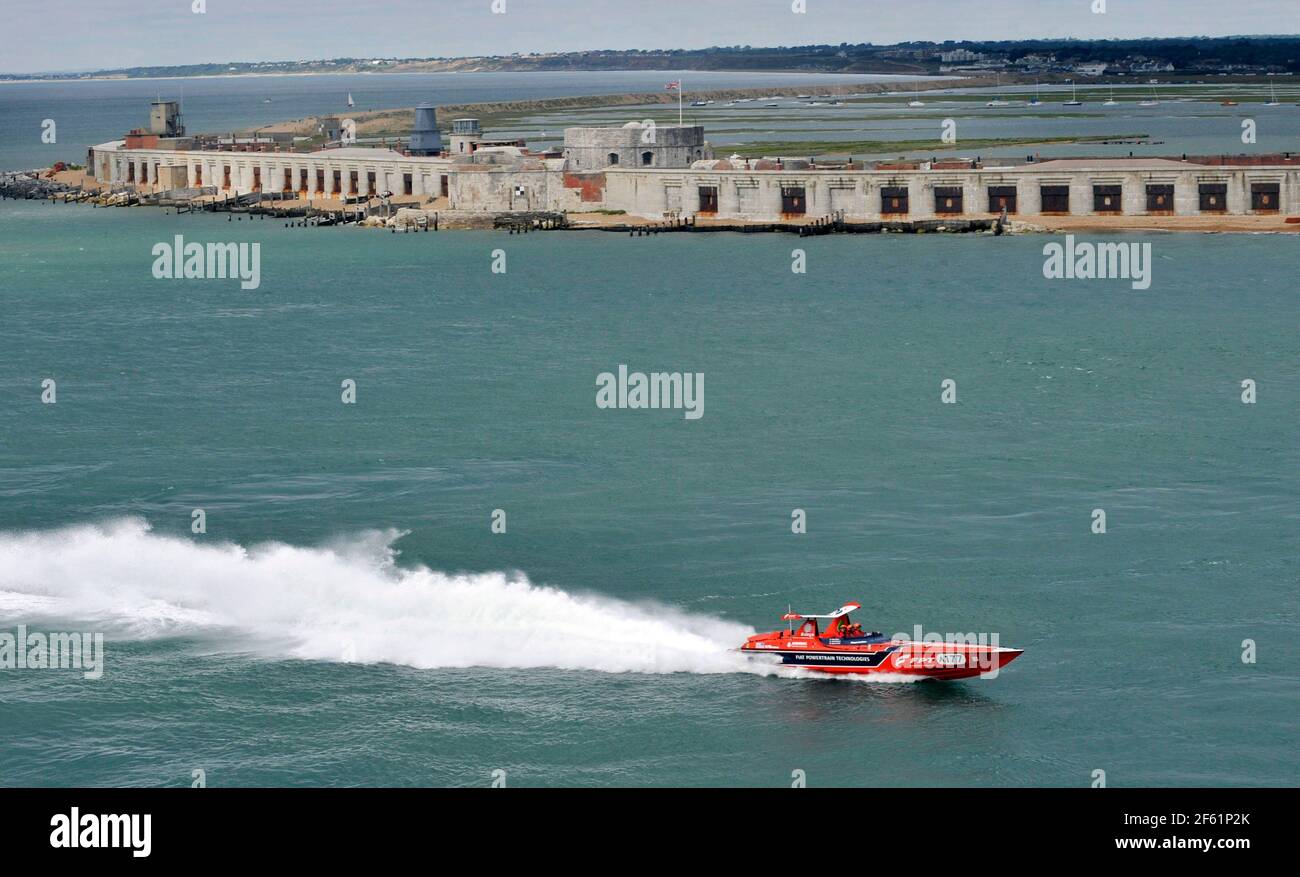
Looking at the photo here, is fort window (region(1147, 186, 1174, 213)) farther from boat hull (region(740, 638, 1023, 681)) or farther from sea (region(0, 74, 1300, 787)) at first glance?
boat hull (region(740, 638, 1023, 681))

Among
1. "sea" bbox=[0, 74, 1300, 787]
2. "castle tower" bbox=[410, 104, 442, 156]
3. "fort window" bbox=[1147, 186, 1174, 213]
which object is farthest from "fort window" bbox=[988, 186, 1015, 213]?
"castle tower" bbox=[410, 104, 442, 156]

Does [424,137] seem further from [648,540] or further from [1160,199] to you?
[648,540]

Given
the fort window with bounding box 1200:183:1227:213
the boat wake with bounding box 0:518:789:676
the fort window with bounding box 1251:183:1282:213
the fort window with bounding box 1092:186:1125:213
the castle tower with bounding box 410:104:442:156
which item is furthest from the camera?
the castle tower with bounding box 410:104:442:156

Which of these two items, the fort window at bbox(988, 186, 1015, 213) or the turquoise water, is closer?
the turquoise water

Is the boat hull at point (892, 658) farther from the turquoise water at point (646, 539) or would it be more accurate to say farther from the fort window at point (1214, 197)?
the fort window at point (1214, 197)

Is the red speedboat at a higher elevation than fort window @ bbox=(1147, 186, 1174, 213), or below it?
below

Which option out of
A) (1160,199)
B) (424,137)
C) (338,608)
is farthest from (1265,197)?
(338,608)
